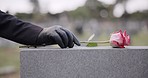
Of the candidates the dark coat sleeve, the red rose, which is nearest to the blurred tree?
the dark coat sleeve

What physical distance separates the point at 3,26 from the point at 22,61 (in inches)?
8.3

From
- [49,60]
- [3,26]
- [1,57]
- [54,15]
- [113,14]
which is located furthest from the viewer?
[113,14]

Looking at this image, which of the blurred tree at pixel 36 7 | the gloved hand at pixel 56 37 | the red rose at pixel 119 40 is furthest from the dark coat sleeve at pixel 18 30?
the blurred tree at pixel 36 7

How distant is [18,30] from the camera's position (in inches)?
52.5

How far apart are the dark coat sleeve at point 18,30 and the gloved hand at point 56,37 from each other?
0.11ft

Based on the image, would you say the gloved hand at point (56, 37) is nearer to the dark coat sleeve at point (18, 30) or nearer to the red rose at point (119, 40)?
the dark coat sleeve at point (18, 30)

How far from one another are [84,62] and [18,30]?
31 cm

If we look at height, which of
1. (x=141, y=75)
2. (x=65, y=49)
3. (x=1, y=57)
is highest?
(x=65, y=49)

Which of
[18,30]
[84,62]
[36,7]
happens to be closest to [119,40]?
[84,62]

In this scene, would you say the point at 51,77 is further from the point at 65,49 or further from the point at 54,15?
the point at 54,15

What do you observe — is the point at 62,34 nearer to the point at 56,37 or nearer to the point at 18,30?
the point at 56,37

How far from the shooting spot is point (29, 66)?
49.6 inches

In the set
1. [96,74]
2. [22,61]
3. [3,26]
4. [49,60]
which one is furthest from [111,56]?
[3,26]

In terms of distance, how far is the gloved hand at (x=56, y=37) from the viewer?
48.7 inches
